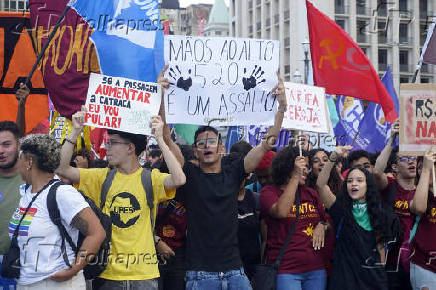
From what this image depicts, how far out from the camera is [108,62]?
23.4ft

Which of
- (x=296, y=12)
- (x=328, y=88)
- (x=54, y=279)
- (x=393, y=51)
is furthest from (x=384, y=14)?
(x=54, y=279)

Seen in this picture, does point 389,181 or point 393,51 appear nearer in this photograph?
point 389,181

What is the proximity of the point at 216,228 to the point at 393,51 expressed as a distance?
52261mm

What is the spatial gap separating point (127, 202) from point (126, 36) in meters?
2.39

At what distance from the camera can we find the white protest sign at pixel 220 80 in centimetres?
645

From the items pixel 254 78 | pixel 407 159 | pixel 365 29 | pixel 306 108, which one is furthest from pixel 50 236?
pixel 365 29

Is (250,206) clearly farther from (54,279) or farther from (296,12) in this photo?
(296,12)

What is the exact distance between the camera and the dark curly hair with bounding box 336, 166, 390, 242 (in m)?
6.34

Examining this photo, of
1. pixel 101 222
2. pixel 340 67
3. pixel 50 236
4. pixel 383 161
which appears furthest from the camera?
pixel 340 67

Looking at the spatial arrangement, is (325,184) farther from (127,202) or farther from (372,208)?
(127,202)

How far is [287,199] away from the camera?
6.23m

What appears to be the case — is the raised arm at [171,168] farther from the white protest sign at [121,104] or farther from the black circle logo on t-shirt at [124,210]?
the black circle logo on t-shirt at [124,210]

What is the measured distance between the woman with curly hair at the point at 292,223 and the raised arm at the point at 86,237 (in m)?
2.04

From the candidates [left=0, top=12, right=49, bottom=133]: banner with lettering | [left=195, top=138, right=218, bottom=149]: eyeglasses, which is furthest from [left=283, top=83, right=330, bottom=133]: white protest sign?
[left=0, top=12, right=49, bottom=133]: banner with lettering
